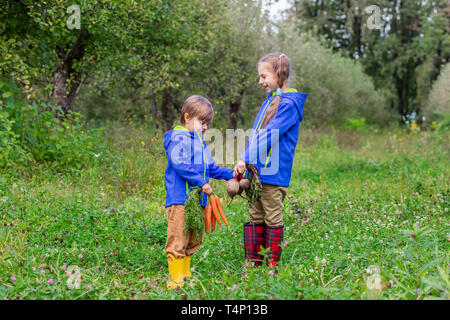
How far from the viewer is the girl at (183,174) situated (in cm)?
361

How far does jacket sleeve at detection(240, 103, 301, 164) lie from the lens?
12.4 ft

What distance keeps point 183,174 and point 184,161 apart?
0.11m

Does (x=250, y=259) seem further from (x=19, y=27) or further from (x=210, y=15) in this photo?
(x=210, y=15)

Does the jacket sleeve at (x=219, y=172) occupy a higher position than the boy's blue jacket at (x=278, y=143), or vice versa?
the boy's blue jacket at (x=278, y=143)

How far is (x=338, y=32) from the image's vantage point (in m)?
35.8

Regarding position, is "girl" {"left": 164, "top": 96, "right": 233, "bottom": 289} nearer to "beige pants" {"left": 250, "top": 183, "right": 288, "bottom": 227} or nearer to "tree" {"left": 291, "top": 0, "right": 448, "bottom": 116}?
"beige pants" {"left": 250, "top": 183, "right": 288, "bottom": 227}

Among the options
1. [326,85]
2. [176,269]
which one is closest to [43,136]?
[176,269]

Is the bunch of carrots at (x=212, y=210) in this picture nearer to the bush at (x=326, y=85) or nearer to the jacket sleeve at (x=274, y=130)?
the jacket sleeve at (x=274, y=130)

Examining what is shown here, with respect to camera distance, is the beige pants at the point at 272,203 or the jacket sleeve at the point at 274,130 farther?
the beige pants at the point at 272,203

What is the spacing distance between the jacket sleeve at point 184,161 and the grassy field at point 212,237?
31.2 inches

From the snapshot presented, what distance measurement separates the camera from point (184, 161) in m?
3.62

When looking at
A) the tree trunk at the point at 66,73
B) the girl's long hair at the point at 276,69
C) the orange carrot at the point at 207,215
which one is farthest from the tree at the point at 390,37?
the orange carrot at the point at 207,215

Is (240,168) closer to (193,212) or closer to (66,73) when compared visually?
(193,212)
